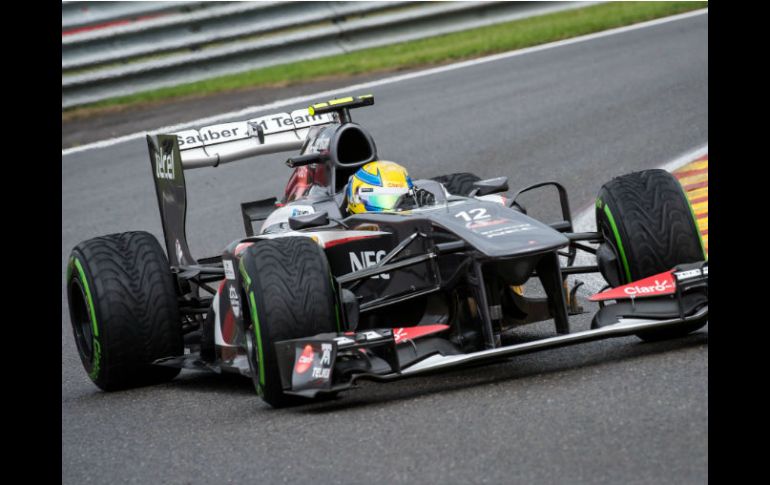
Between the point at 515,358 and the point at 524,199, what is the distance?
504 centimetres

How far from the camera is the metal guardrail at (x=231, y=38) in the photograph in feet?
55.6

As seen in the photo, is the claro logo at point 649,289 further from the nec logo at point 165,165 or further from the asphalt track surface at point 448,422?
the nec logo at point 165,165

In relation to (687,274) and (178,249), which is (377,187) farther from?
(687,274)

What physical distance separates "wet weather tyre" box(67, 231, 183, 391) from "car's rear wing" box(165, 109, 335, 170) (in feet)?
4.16

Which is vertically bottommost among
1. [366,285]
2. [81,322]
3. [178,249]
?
[81,322]

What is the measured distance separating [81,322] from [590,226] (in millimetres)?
4133

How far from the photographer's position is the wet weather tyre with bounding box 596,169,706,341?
7.00 metres

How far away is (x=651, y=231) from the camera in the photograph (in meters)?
7.04

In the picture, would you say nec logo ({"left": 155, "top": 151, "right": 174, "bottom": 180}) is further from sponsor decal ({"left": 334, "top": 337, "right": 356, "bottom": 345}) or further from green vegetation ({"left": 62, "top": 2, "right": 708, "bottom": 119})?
green vegetation ({"left": 62, "top": 2, "right": 708, "bottom": 119})

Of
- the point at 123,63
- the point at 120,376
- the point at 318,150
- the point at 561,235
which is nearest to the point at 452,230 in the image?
the point at 561,235

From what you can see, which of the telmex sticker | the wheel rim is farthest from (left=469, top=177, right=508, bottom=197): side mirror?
the wheel rim

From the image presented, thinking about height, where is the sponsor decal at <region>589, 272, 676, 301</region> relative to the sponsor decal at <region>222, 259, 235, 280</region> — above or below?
below

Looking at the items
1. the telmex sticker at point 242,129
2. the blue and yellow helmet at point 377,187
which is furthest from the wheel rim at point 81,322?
the blue and yellow helmet at point 377,187

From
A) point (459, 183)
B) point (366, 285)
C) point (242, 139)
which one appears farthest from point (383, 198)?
point (242, 139)
